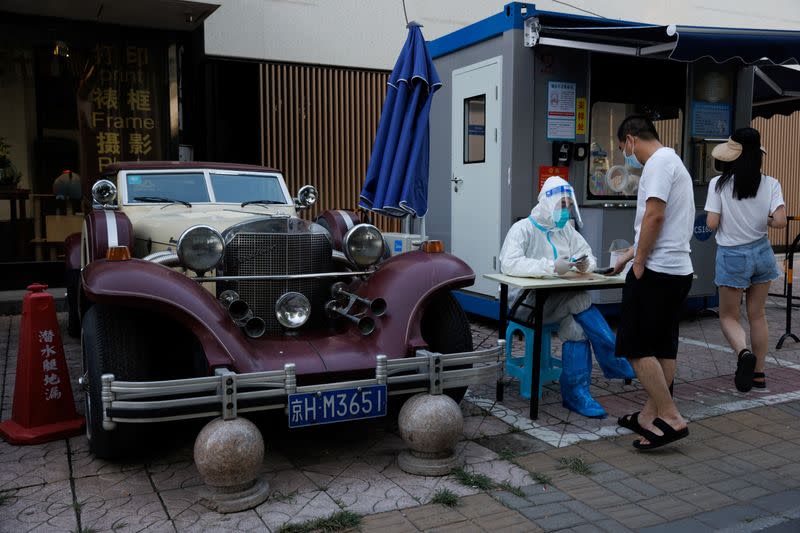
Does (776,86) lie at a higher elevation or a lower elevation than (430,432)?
higher

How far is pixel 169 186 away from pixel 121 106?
4769 millimetres

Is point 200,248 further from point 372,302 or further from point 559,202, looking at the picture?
point 559,202

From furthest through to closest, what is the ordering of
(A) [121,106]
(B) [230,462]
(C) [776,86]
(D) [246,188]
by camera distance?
1. (A) [121,106]
2. (C) [776,86]
3. (D) [246,188]
4. (B) [230,462]

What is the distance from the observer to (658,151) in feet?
13.5

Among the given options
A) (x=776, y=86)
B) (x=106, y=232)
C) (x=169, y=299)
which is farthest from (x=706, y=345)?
(x=106, y=232)

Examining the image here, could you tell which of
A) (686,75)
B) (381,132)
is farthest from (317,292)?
(686,75)

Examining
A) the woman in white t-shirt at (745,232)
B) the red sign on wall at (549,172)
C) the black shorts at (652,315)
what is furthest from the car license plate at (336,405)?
the red sign on wall at (549,172)

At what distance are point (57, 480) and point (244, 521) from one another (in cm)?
116

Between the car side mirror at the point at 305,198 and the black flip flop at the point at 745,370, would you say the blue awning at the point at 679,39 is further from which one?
the black flip flop at the point at 745,370

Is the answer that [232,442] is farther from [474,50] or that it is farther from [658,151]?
[474,50]

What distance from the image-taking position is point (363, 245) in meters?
4.31

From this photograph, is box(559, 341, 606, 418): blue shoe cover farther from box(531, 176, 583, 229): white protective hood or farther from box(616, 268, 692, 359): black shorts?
box(531, 176, 583, 229): white protective hood

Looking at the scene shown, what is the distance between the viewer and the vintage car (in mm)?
3375

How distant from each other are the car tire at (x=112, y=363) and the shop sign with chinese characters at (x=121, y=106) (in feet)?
21.4
